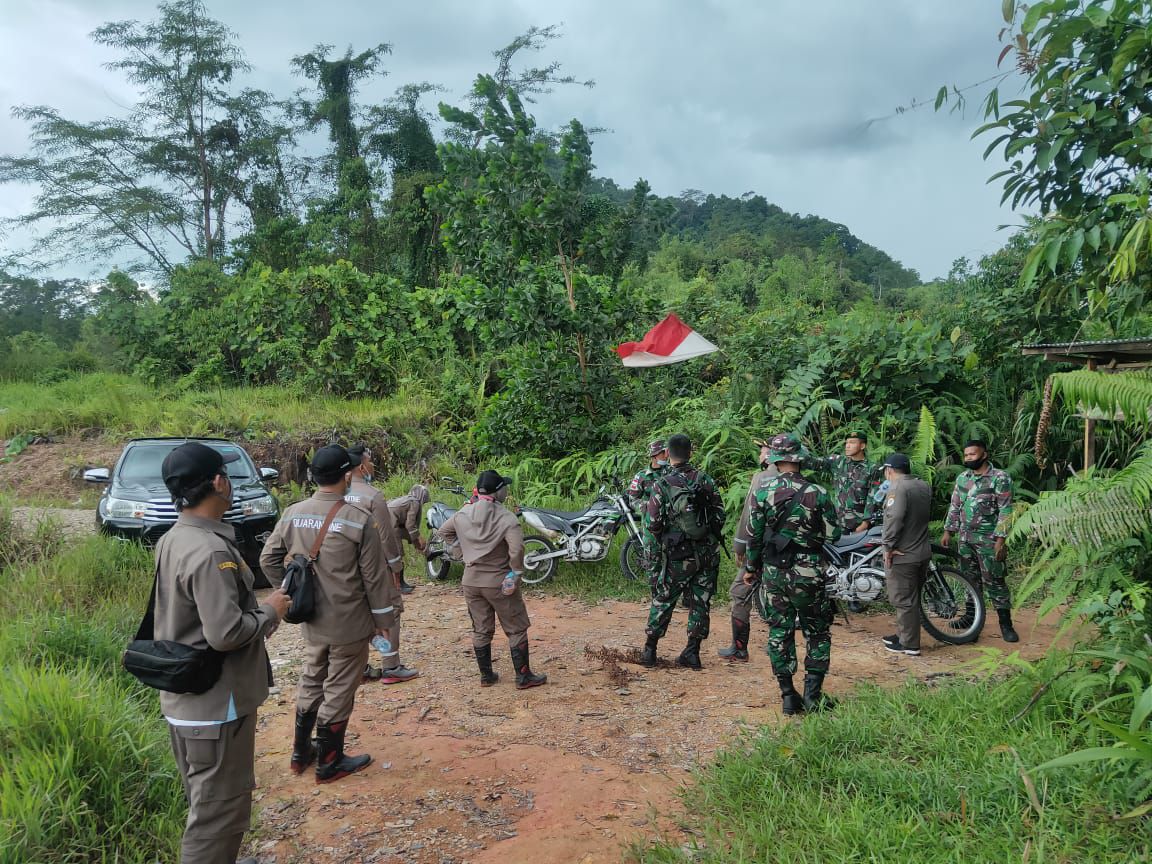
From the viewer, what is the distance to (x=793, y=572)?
4758 millimetres

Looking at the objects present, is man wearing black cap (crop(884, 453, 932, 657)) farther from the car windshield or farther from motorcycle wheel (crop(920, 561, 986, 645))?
the car windshield

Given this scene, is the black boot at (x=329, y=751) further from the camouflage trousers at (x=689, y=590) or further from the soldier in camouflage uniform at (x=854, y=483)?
the soldier in camouflage uniform at (x=854, y=483)

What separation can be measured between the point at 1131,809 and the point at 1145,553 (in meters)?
1.42

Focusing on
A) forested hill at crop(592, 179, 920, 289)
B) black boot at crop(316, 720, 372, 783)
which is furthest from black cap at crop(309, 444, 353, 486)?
forested hill at crop(592, 179, 920, 289)

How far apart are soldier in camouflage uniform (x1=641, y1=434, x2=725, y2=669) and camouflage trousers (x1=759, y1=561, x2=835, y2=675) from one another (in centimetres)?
99

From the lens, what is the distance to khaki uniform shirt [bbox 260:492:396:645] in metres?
4.11

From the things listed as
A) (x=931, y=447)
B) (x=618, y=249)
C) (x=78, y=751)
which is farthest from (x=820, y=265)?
(x=78, y=751)

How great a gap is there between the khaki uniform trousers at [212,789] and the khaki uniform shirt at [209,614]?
7cm

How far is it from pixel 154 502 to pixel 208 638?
5744 millimetres

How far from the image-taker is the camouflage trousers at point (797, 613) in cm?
474

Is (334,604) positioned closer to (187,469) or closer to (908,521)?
(187,469)

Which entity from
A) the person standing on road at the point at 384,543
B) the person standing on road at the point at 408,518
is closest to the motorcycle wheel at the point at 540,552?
the person standing on road at the point at 408,518

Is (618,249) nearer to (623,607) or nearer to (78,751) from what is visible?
(623,607)

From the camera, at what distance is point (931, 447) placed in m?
8.91
